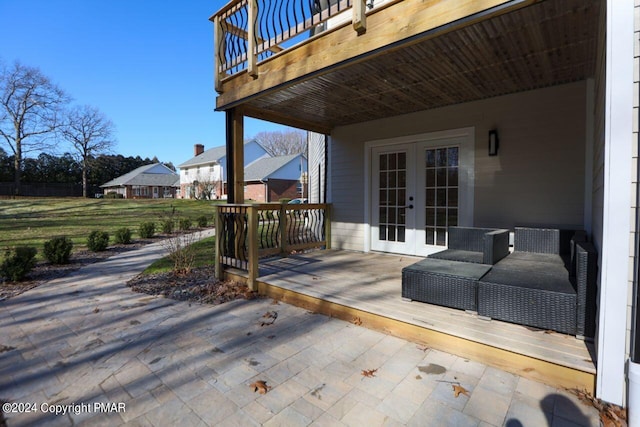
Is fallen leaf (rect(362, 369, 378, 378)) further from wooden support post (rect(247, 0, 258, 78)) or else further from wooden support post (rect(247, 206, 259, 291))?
wooden support post (rect(247, 0, 258, 78))

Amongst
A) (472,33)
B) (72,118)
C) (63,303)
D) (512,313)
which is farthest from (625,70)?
(72,118)

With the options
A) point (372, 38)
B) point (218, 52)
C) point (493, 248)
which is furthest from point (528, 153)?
point (218, 52)

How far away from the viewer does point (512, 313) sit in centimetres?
234

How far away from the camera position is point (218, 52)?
418 cm

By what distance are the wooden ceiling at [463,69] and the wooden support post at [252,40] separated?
0.32 metres

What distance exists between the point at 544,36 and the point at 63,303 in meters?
5.65

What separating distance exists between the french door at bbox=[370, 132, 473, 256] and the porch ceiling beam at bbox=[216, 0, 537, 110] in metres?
2.53

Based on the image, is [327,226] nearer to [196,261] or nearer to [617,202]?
[196,261]

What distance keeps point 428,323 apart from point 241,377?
1.44 m

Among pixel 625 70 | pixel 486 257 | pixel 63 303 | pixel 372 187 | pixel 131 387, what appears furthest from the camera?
pixel 372 187

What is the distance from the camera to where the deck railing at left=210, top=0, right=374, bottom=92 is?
293cm

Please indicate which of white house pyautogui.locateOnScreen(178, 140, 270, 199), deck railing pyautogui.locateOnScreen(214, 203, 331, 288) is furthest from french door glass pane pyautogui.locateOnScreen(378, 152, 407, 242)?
white house pyautogui.locateOnScreen(178, 140, 270, 199)

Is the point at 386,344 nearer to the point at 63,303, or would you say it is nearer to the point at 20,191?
the point at 63,303

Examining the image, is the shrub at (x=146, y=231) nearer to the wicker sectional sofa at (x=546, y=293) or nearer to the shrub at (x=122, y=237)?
the shrub at (x=122, y=237)
